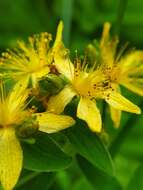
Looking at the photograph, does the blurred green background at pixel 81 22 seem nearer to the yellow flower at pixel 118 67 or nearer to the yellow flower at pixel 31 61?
the yellow flower at pixel 118 67

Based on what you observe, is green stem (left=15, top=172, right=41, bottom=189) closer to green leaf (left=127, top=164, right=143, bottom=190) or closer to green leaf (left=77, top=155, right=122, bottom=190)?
green leaf (left=77, top=155, right=122, bottom=190)

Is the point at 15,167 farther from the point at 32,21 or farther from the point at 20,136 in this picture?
the point at 32,21

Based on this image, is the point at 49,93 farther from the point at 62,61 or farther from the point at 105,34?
the point at 105,34

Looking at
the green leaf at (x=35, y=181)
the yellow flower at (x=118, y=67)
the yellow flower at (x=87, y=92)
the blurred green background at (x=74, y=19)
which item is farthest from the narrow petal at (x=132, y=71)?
the blurred green background at (x=74, y=19)

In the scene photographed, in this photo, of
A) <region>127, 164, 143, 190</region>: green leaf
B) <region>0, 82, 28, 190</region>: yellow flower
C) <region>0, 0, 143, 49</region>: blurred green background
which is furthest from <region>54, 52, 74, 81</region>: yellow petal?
<region>0, 0, 143, 49</region>: blurred green background

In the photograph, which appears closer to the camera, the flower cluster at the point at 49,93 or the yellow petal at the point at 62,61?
the flower cluster at the point at 49,93

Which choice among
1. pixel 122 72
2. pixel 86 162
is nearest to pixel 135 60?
pixel 122 72
